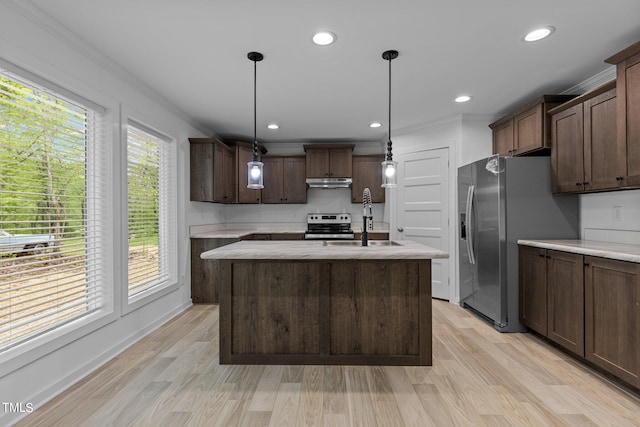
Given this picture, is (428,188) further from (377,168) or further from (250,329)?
(250,329)

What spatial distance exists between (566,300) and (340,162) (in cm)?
352

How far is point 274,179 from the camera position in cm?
549

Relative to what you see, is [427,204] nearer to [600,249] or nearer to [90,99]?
[600,249]

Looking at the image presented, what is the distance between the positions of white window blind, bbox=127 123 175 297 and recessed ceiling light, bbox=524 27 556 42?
3.42 m

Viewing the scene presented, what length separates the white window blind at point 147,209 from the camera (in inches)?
126

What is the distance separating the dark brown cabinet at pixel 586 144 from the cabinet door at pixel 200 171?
3.89 metres

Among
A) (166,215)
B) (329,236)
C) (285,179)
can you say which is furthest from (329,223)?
(166,215)

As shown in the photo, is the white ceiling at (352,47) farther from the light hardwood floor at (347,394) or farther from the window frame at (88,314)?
the light hardwood floor at (347,394)

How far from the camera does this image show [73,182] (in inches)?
97.1

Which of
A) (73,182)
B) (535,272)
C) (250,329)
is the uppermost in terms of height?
(73,182)

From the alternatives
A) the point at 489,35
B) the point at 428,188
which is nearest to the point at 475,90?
the point at 489,35

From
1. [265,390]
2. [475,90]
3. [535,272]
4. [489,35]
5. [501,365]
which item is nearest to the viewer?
[265,390]

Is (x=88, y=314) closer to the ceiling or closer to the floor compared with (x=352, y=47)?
closer to the floor

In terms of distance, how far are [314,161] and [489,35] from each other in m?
3.32
